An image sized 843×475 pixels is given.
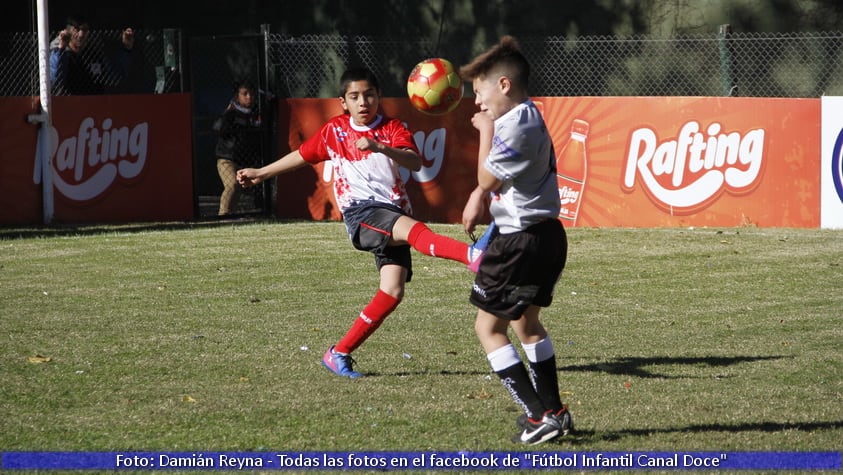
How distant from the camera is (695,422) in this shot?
5.68 m

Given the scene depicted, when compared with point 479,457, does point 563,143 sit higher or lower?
higher

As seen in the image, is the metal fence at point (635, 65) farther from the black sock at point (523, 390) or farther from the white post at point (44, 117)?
the black sock at point (523, 390)

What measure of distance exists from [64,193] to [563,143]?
6853 millimetres

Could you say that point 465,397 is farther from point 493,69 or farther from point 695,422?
point 493,69

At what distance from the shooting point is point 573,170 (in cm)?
1527

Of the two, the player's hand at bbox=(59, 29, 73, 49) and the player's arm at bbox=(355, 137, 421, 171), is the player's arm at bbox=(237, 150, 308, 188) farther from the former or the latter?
the player's hand at bbox=(59, 29, 73, 49)

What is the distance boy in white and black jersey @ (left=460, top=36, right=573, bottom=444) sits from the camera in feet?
16.5

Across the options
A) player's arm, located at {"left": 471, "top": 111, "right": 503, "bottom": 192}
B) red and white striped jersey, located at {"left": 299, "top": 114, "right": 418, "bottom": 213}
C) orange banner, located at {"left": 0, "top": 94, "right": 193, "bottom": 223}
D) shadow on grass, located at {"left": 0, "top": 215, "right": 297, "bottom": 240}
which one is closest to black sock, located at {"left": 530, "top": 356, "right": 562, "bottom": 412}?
player's arm, located at {"left": 471, "top": 111, "right": 503, "bottom": 192}

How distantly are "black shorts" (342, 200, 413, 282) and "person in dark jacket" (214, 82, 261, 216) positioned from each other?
998cm

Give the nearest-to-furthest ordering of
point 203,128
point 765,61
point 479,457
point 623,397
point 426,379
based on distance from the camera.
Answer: point 479,457
point 623,397
point 426,379
point 203,128
point 765,61

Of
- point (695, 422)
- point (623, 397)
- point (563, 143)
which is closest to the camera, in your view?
point (695, 422)

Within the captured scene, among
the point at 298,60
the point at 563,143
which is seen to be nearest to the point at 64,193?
the point at 563,143

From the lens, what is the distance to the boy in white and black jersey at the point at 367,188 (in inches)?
269

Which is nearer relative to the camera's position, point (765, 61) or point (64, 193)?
point (64, 193)
